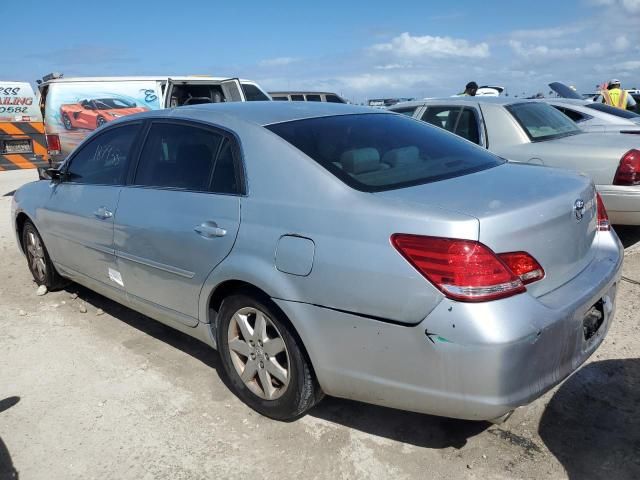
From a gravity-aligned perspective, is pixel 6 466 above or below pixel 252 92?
below

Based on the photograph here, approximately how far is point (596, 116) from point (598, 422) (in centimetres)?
617

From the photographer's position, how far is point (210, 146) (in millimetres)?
3172

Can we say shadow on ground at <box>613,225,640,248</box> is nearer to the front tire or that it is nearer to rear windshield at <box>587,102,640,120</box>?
rear windshield at <box>587,102,640,120</box>

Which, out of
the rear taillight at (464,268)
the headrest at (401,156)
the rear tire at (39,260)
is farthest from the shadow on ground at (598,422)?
the rear tire at (39,260)

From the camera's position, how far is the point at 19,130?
1155 cm

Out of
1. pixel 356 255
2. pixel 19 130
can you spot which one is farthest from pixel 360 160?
pixel 19 130

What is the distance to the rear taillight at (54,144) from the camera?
31.0ft

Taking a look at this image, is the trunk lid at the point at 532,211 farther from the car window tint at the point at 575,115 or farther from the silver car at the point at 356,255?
the car window tint at the point at 575,115

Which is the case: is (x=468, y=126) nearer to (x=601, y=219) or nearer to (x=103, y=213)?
(x=601, y=219)

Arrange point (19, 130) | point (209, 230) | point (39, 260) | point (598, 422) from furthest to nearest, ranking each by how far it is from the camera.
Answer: point (19, 130) < point (39, 260) < point (209, 230) < point (598, 422)

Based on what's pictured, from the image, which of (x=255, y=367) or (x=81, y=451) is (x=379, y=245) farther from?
(x=81, y=451)

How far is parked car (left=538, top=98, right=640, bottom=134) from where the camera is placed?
756 cm

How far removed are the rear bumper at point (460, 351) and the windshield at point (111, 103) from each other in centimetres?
776

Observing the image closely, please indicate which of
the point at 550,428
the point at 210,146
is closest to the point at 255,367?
the point at 210,146
